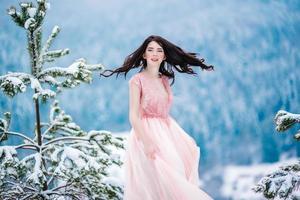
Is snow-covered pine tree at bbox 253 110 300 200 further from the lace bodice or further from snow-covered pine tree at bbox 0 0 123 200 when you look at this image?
the lace bodice

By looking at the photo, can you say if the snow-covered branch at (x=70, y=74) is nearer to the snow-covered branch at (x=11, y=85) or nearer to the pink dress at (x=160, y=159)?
the snow-covered branch at (x=11, y=85)

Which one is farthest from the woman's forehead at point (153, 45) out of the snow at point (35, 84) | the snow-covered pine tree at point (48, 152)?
the snow at point (35, 84)

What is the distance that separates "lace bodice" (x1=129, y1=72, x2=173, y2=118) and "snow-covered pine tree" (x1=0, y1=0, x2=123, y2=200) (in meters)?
1.32

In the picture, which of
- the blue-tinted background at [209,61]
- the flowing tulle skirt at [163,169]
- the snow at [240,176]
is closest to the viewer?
the flowing tulle skirt at [163,169]

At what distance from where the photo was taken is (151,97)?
352 cm

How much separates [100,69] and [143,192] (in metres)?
2.05

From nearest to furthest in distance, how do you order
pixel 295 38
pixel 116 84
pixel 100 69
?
pixel 100 69
pixel 295 38
pixel 116 84

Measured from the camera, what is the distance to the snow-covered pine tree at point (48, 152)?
4.77 meters

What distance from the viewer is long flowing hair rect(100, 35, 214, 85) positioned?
3.59 m

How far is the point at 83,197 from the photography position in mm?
5000

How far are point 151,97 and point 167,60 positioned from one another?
0.89ft

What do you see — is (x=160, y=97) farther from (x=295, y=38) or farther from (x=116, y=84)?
(x=116, y=84)

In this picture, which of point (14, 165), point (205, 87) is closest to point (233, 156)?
point (205, 87)

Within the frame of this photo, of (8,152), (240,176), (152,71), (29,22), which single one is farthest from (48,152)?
(240,176)
